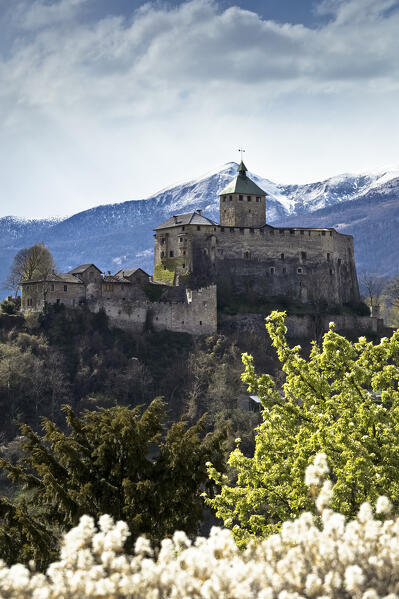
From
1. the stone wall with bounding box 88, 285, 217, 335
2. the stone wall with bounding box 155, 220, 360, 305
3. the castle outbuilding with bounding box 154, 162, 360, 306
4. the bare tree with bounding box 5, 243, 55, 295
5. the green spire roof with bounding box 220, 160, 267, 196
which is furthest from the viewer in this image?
the green spire roof with bounding box 220, 160, 267, 196

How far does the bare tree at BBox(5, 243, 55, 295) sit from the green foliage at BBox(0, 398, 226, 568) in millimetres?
56504

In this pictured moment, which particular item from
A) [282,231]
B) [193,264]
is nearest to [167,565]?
[193,264]

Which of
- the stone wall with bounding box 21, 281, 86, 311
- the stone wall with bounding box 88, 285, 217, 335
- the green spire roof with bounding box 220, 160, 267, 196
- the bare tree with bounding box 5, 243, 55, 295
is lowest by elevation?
the stone wall with bounding box 88, 285, 217, 335

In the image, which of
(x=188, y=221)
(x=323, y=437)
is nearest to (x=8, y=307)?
(x=188, y=221)

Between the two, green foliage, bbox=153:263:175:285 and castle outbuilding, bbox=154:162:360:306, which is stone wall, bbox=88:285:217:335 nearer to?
castle outbuilding, bbox=154:162:360:306

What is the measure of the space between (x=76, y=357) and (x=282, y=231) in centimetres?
2773

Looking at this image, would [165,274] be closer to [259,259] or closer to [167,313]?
[167,313]

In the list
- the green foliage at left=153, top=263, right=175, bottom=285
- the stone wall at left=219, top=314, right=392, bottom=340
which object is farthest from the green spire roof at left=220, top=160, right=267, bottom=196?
the stone wall at left=219, top=314, right=392, bottom=340

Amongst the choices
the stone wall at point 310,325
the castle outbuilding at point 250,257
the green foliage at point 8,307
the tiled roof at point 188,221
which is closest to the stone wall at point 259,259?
the castle outbuilding at point 250,257

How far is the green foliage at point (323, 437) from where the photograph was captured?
738 inches

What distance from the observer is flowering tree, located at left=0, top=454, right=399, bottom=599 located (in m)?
10.7

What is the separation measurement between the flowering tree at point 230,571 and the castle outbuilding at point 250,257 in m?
72.2

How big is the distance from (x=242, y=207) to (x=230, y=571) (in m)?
82.5

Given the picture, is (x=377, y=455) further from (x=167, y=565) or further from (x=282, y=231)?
(x=282, y=231)
